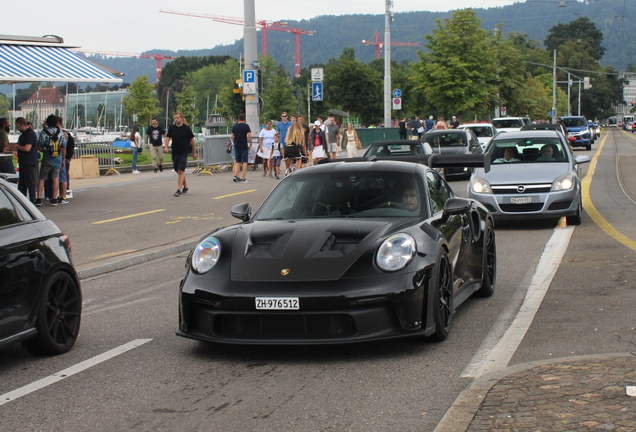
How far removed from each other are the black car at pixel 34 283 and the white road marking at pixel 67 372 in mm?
332

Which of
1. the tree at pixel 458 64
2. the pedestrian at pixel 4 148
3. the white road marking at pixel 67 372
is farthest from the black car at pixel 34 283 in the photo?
the tree at pixel 458 64

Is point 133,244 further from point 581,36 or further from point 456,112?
point 581,36

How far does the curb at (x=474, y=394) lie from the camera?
4.21 meters

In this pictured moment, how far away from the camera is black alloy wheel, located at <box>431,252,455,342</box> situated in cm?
603

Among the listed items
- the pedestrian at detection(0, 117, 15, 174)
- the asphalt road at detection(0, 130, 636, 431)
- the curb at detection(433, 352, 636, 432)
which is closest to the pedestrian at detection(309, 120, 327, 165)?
the pedestrian at detection(0, 117, 15, 174)

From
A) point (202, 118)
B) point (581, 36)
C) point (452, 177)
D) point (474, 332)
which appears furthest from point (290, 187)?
point (581, 36)

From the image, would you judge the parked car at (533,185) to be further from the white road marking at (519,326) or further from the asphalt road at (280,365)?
the asphalt road at (280,365)

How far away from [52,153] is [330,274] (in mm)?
13269

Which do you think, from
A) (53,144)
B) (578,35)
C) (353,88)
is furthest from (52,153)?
(578,35)

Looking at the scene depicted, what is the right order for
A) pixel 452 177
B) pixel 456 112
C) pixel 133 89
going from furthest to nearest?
1. pixel 133 89
2. pixel 456 112
3. pixel 452 177

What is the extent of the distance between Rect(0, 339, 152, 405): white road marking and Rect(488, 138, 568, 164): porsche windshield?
9670 millimetres

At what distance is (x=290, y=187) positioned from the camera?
725cm

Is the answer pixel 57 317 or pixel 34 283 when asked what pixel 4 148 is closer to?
pixel 57 317

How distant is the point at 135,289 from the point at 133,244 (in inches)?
131
